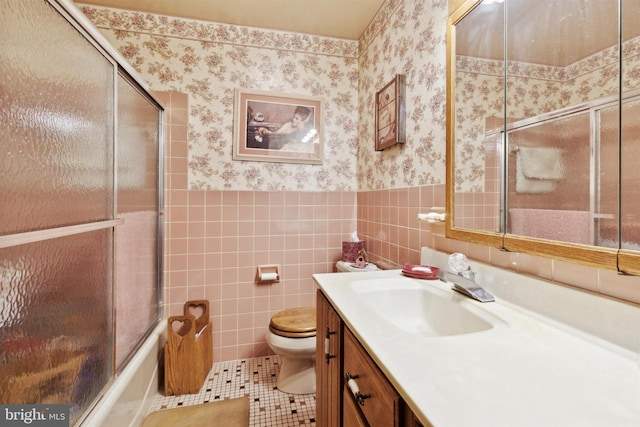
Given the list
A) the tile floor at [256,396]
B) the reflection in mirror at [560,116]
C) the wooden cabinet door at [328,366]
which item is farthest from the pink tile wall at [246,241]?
the reflection in mirror at [560,116]

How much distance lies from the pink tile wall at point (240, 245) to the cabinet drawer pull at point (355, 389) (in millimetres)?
1390

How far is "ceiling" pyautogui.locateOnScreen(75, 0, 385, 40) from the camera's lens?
1.81m

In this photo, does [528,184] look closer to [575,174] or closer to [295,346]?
[575,174]

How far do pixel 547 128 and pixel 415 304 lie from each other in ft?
2.30

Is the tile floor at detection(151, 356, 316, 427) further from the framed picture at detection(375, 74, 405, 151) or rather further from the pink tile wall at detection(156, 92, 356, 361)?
the framed picture at detection(375, 74, 405, 151)

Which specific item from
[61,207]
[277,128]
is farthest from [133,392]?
[277,128]

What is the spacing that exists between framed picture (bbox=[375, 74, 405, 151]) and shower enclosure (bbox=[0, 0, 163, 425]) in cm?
136

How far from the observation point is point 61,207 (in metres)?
0.91

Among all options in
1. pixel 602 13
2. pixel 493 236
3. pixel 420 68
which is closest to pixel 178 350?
pixel 493 236

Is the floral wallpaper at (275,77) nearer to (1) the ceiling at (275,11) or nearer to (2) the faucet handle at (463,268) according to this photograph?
(1) the ceiling at (275,11)

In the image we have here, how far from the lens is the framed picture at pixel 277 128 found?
203 centimetres

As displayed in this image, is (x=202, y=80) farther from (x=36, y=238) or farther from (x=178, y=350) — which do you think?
(x=178, y=350)

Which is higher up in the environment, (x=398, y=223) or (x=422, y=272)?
(x=398, y=223)

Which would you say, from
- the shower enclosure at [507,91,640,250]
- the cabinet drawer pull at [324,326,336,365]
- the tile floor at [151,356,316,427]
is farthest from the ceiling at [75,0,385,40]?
the tile floor at [151,356,316,427]
